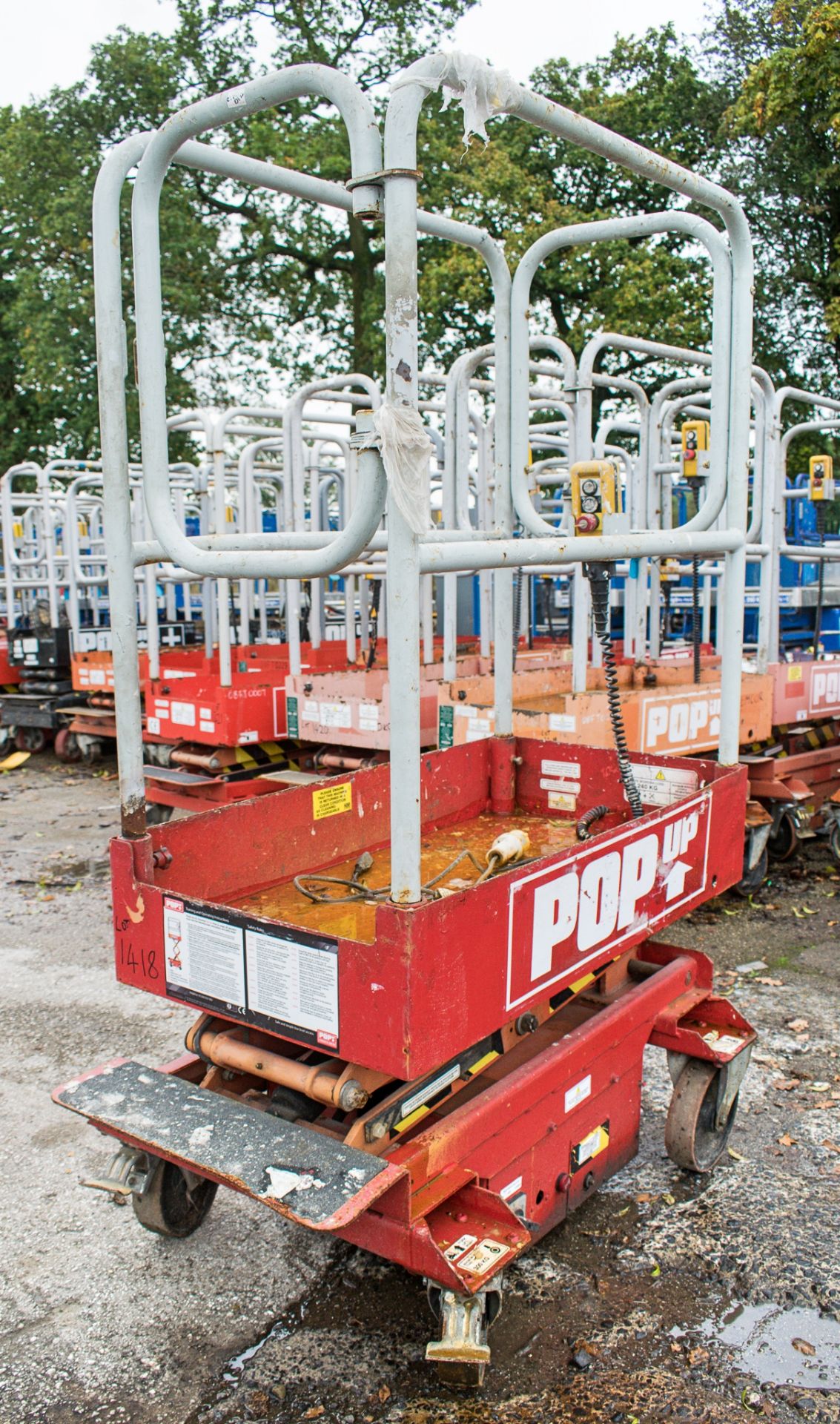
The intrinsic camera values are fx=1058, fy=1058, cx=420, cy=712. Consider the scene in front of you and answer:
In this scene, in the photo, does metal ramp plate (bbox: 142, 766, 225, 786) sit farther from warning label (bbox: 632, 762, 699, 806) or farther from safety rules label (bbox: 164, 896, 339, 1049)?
safety rules label (bbox: 164, 896, 339, 1049)

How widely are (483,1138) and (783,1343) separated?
92 centimetres

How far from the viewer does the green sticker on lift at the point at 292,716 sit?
6.44 metres

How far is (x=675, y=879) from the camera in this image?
314 cm

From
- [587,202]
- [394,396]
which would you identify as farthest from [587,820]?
[587,202]

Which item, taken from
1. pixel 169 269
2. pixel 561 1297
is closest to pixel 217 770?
pixel 561 1297

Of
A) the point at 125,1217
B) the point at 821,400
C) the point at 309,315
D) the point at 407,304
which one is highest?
the point at 309,315

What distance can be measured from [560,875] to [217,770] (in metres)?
4.41

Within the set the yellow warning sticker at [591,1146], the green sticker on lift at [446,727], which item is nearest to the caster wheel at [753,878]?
the green sticker on lift at [446,727]

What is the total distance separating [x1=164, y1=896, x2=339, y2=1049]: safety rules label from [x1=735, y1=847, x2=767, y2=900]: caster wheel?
4.22m

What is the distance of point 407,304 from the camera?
6.36ft

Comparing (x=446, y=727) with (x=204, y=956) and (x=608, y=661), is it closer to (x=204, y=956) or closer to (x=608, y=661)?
(x=608, y=661)

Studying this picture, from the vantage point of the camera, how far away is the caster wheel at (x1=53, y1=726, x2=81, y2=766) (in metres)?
10.6

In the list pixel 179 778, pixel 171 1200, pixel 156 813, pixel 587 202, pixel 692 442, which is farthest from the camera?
pixel 587 202

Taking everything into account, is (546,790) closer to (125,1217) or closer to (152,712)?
(125,1217)
